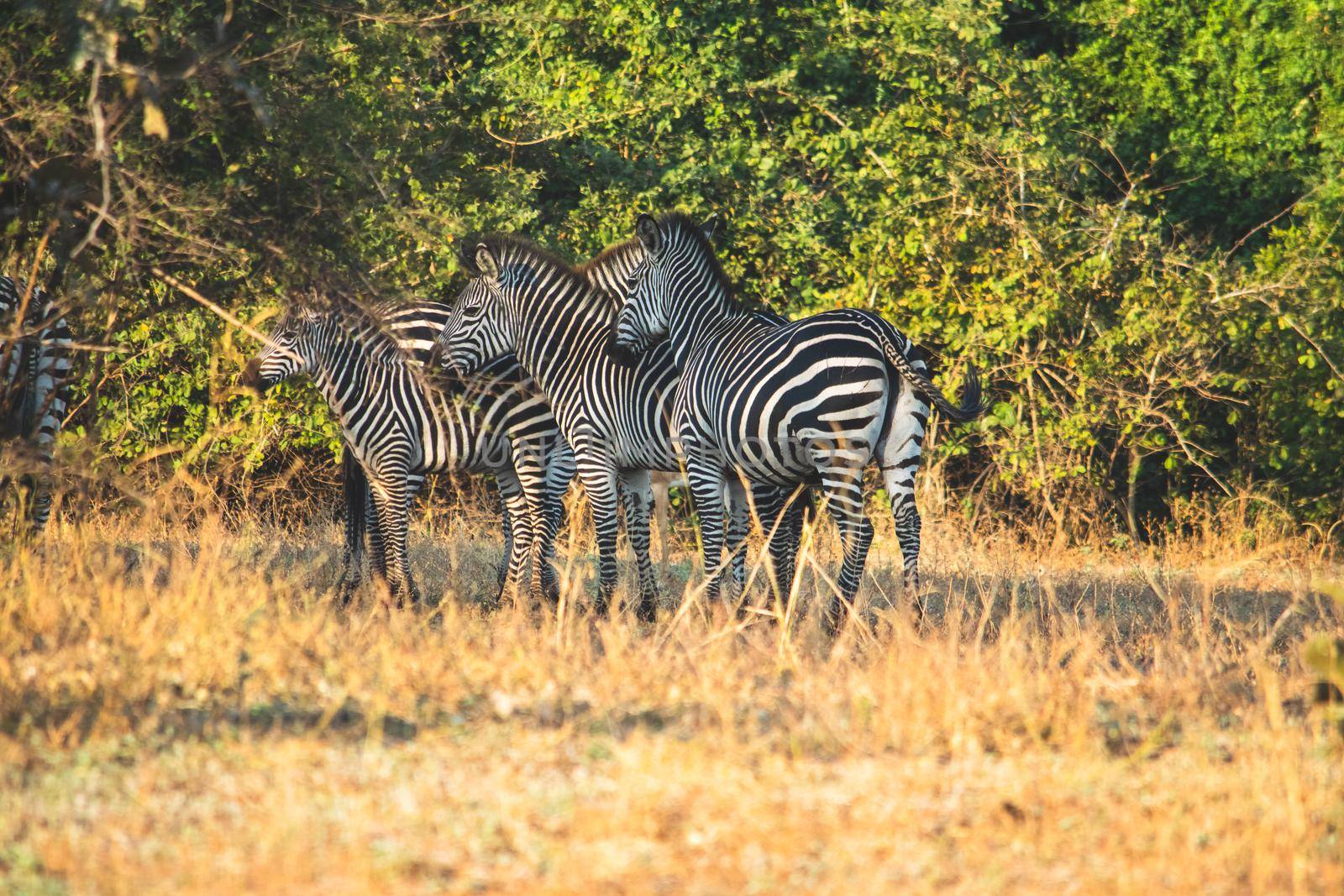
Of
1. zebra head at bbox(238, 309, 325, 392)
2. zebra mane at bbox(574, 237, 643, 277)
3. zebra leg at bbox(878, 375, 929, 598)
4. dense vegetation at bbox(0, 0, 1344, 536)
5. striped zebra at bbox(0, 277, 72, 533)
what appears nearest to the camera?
striped zebra at bbox(0, 277, 72, 533)

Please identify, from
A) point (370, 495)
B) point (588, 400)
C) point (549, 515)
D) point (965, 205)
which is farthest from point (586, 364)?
point (965, 205)

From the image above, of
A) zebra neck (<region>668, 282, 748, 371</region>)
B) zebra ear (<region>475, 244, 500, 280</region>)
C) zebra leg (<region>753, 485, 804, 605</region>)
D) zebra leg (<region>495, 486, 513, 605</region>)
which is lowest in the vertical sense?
zebra leg (<region>495, 486, 513, 605</region>)

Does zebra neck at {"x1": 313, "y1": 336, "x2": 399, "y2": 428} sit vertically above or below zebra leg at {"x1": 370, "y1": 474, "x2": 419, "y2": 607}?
above

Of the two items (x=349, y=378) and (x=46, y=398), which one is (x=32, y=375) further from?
(x=349, y=378)

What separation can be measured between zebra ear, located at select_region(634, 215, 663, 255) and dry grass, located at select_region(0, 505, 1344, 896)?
313 cm

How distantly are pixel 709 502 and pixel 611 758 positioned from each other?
3874 mm

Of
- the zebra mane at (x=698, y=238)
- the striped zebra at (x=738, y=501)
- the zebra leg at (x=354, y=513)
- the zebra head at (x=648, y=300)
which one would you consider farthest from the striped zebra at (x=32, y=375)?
the zebra mane at (x=698, y=238)

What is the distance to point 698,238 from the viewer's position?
9000 mm

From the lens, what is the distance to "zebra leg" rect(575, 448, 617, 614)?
28.9 feet

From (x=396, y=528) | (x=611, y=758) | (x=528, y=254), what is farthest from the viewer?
(x=528, y=254)

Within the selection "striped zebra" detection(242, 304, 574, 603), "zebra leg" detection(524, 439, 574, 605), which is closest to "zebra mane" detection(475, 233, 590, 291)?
"striped zebra" detection(242, 304, 574, 603)

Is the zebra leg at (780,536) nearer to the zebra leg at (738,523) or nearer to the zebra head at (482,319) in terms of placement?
the zebra leg at (738,523)

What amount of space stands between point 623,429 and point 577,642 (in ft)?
9.34

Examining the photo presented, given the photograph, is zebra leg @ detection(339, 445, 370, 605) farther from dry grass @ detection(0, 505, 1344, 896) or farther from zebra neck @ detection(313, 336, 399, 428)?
dry grass @ detection(0, 505, 1344, 896)
